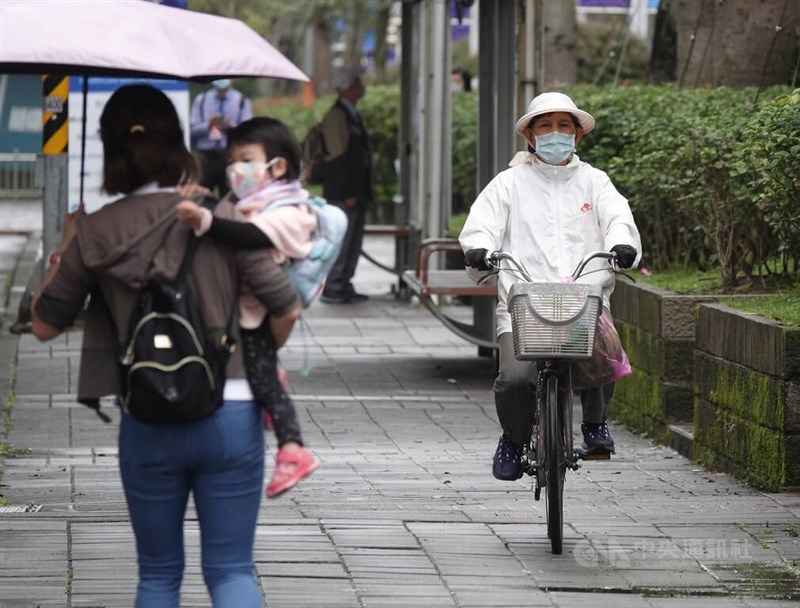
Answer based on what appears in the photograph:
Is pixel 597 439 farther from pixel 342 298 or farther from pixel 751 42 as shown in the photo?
pixel 342 298

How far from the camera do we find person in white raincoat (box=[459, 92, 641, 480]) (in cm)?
703

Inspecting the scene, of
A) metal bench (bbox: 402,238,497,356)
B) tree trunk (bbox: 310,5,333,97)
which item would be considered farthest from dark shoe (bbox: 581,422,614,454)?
tree trunk (bbox: 310,5,333,97)

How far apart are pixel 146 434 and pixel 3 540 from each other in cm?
240

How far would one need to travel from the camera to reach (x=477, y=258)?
6809mm

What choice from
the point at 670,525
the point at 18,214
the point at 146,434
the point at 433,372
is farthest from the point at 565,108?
the point at 18,214

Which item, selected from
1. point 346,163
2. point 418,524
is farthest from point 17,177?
point 418,524

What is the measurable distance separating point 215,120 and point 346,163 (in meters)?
1.78

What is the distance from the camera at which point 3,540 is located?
658cm

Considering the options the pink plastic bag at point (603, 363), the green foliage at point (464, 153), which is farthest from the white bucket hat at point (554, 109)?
the green foliage at point (464, 153)

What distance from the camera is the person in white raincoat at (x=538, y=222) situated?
703 centimetres

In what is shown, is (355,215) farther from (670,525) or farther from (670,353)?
(670,525)

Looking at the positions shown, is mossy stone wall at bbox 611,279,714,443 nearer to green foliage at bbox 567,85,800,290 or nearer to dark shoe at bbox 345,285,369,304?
green foliage at bbox 567,85,800,290

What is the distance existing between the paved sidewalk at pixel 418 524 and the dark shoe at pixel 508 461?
0.20m

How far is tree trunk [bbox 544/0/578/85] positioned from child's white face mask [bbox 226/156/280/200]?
1178cm
